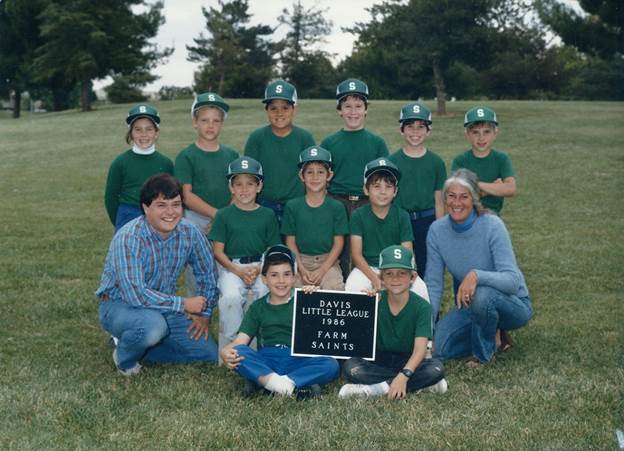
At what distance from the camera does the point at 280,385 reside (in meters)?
5.72

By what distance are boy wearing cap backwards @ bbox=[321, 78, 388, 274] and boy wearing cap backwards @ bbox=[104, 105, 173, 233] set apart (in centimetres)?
161

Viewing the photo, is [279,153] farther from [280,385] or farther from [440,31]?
[440,31]

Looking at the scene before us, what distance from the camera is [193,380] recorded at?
613 cm

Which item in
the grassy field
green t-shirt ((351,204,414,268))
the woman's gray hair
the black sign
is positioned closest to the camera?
the grassy field

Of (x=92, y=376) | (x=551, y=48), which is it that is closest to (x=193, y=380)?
(x=92, y=376)

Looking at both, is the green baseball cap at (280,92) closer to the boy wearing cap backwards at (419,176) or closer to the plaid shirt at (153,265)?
the boy wearing cap backwards at (419,176)

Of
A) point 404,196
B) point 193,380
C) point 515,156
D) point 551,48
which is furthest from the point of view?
point 551,48

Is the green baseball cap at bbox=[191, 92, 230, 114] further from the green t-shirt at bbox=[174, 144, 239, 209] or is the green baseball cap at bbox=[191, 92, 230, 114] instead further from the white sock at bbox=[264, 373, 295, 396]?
the white sock at bbox=[264, 373, 295, 396]

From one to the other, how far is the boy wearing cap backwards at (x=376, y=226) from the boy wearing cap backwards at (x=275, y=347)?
26.7 inches

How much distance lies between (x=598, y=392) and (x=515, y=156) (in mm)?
19259

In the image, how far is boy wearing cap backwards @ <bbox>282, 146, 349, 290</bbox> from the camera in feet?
22.7

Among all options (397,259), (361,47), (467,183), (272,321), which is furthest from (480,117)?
(361,47)

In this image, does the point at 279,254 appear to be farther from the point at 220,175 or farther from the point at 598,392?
the point at 598,392

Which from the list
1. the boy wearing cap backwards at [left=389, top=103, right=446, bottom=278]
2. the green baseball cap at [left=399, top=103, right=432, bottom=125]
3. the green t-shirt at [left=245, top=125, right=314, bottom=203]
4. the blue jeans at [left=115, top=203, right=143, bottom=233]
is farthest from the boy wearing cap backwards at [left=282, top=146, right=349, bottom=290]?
the blue jeans at [left=115, top=203, right=143, bottom=233]
